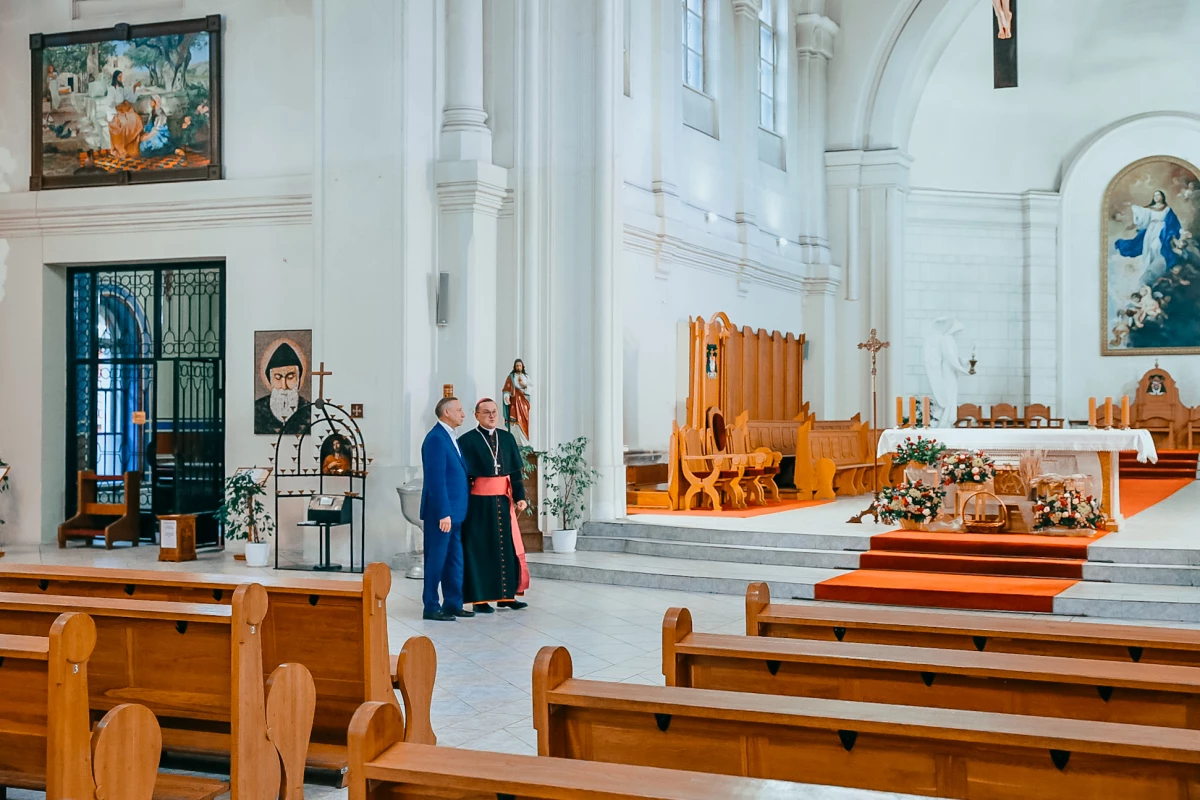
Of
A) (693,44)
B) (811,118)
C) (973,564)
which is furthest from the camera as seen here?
(811,118)

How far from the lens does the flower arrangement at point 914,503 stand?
10.7m

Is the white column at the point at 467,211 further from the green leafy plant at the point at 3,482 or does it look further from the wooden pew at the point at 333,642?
the wooden pew at the point at 333,642

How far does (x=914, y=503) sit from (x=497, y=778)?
8.90m

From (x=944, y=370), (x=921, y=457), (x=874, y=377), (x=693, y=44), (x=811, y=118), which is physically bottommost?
(x=921, y=457)

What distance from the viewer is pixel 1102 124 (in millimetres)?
21891

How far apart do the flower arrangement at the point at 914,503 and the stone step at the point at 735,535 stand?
10.5 inches

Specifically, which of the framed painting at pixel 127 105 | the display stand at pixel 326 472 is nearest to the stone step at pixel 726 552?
the display stand at pixel 326 472

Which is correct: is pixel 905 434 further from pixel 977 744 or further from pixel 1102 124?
pixel 1102 124

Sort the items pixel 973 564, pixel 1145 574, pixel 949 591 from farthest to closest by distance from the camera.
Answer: pixel 973 564 → pixel 1145 574 → pixel 949 591

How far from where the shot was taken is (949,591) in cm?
877

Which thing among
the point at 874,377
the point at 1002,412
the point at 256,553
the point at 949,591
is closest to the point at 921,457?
the point at 949,591

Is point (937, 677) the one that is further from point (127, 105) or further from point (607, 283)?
point (127, 105)

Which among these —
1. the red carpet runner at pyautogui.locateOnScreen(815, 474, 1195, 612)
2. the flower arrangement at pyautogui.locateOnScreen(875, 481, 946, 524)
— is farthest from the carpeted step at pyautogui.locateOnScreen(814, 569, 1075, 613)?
the flower arrangement at pyautogui.locateOnScreen(875, 481, 946, 524)

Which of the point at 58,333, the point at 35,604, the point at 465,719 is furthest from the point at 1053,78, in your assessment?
the point at 35,604
